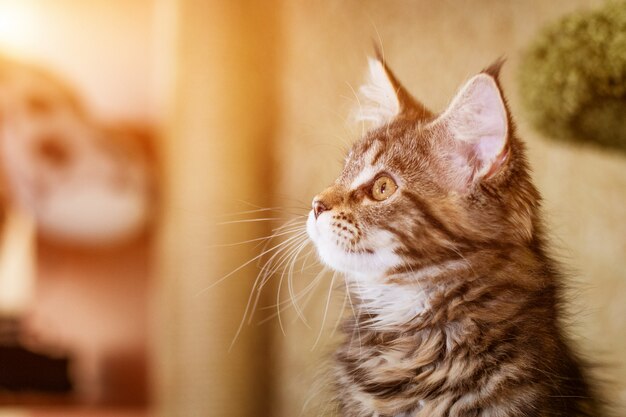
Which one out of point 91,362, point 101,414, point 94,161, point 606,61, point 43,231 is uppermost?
point 606,61

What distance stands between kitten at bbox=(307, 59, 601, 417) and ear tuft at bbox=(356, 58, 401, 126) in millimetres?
44

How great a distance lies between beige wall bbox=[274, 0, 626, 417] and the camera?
647 mm

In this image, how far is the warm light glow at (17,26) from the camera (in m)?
1.42

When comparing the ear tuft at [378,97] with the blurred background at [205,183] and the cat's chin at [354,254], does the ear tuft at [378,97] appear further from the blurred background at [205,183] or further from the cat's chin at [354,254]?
the cat's chin at [354,254]

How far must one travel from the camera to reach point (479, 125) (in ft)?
1.63

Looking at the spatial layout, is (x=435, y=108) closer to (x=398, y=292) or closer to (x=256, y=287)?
(x=398, y=292)

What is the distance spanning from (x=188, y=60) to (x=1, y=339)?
804mm

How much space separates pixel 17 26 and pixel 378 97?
115cm

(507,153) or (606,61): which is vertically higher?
(606,61)


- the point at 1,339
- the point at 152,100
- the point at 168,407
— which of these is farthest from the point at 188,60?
the point at 1,339

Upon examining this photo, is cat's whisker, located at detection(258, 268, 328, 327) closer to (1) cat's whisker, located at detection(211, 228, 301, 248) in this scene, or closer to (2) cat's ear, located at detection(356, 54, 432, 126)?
(1) cat's whisker, located at detection(211, 228, 301, 248)

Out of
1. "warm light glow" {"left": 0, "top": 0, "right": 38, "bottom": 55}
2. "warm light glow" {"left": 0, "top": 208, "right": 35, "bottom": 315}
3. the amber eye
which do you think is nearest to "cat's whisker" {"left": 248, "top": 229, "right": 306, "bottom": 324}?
the amber eye

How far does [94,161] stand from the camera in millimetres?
1368

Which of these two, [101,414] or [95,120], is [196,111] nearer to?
[95,120]
